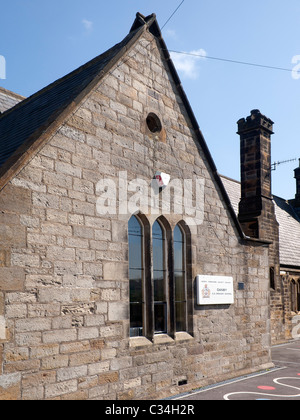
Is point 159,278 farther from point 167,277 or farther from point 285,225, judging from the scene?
point 285,225

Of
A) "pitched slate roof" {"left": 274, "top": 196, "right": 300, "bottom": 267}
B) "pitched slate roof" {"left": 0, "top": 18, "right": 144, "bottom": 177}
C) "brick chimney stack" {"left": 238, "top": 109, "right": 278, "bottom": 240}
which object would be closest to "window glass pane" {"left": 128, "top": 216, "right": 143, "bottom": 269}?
"pitched slate roof" {"left": 0, "top": 18, "right": 144, "bottom": 177}

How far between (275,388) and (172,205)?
14.3ft

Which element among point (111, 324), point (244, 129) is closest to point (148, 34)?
point (111, 324)

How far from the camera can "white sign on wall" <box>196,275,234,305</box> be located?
368 inches

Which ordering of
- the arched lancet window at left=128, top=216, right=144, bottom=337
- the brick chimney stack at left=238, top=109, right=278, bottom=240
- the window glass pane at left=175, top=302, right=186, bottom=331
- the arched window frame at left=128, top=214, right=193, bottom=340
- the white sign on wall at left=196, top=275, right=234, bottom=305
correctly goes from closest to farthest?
the arched lancet window at left=128, top=216, right=144, bottom=337 < the arched window frame at left=128, top=214, right=193, bottom=340 < the window glass pane at left=175, top=302, right=186, bottom=331 < the white sign on wall at left=196, top=275, right=234, bottom=305 < the brick chimney stack at left=238, top=109, right=278, bottom=240

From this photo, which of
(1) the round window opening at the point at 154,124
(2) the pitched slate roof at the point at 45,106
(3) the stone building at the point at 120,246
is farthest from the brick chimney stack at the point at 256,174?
(2) the pitched slate roof at the point at 45,106

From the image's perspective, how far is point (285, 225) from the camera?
2428 centimetres

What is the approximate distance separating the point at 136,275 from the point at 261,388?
367cm

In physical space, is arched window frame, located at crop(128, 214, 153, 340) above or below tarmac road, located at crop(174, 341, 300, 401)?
above

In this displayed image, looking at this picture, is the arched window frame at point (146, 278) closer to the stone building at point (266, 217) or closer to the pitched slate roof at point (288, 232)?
the stone building at point (266, 217)

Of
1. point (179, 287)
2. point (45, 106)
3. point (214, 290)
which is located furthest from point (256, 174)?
point (45, 106)

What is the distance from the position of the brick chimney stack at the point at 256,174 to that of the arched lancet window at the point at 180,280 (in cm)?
801

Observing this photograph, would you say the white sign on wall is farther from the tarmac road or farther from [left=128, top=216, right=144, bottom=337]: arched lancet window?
the tarmac road
